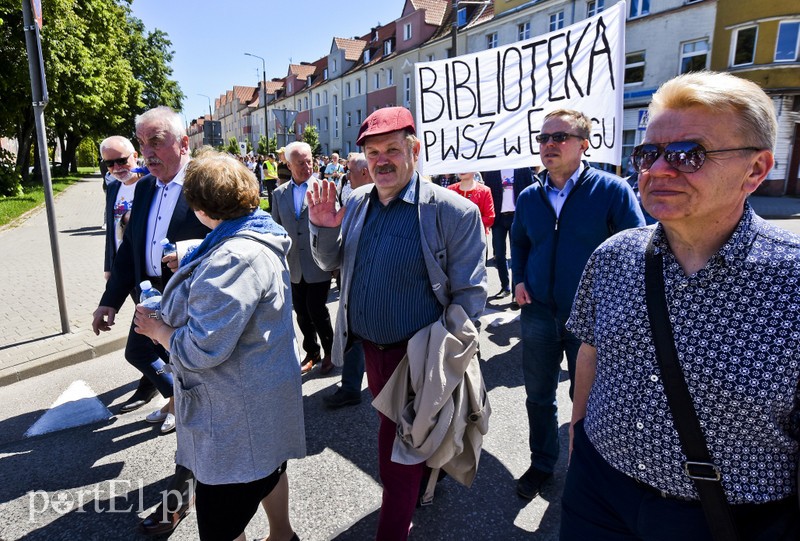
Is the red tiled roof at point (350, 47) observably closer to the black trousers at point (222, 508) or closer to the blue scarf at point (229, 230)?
the blue scarf at point (229, 230)

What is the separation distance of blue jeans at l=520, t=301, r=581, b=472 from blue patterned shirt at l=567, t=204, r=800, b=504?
4.18 ft

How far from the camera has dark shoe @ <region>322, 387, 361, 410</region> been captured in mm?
3768

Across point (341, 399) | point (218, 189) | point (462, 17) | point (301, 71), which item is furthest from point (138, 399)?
point (301, 71)

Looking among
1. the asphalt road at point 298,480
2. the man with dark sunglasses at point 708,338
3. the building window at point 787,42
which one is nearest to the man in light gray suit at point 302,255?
the asphalt road at point 298,480

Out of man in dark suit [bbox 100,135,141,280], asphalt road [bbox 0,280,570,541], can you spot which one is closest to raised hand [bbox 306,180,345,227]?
asphalt road [bbox 0,280,570,541]

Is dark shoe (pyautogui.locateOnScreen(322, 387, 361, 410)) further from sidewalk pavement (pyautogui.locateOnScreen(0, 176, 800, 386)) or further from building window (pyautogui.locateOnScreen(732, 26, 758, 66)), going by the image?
building window (pyautogui.locateOnScreen(732, 26, 758, 66))

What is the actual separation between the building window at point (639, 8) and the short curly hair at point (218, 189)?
25737mm

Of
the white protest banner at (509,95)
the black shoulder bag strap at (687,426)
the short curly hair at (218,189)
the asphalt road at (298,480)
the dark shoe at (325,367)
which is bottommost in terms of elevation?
the asphalt road at (298,480)

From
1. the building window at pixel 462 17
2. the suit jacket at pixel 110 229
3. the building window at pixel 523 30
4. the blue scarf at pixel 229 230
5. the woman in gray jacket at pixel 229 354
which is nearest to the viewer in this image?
Answer: the woman in gray jacket at pixel 229 354

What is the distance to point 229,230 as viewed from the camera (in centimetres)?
195

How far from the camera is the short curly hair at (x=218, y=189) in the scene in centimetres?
196

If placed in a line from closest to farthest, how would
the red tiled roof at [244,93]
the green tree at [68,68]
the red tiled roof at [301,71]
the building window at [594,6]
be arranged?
1. the green tree at [68,68]
2. the building window at [594,6]
3. the red tiled roof at [301,71]
4. the red tiled roof at [244,93]

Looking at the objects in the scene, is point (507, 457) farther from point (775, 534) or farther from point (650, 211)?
point (650, 211)

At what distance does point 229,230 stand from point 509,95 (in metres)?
3.30
